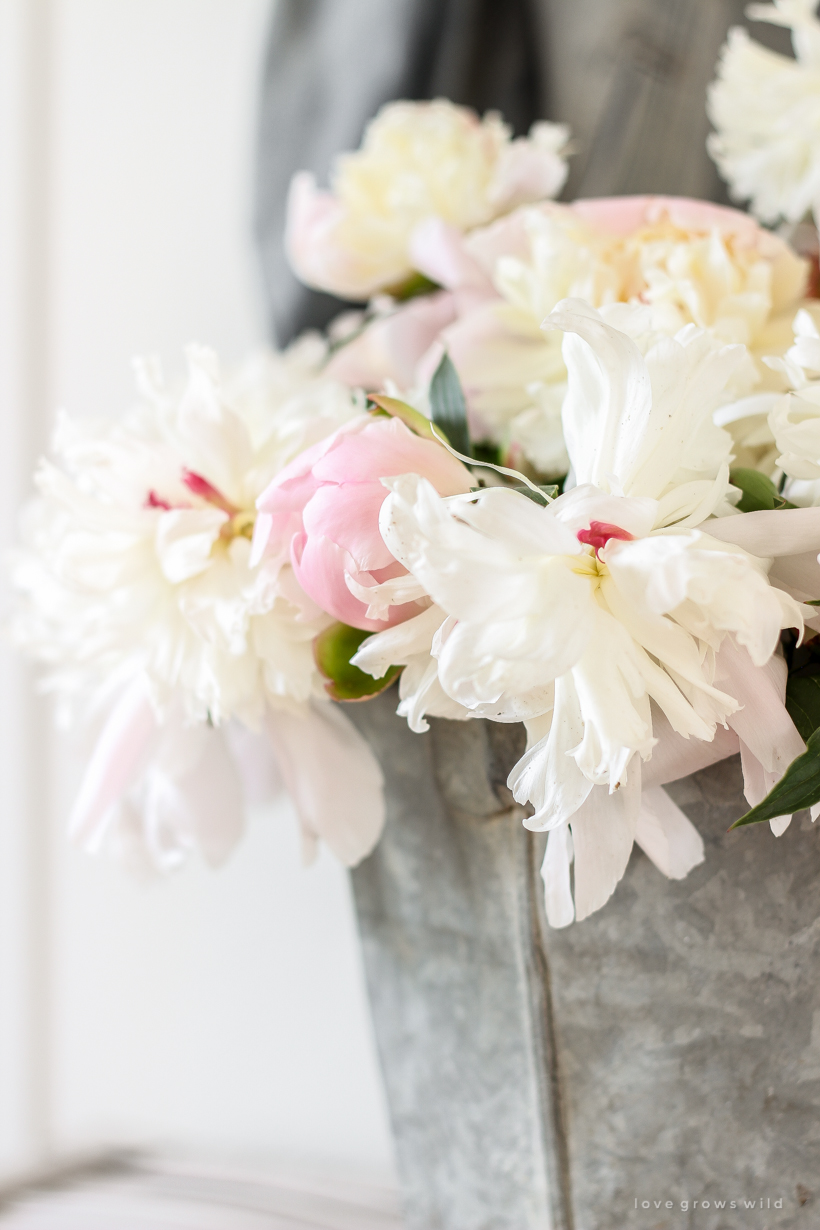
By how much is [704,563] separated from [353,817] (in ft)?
0.61

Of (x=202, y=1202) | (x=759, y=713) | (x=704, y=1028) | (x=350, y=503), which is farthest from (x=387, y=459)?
(x=202, y=1202)

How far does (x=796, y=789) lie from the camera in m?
0.23

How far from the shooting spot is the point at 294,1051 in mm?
707

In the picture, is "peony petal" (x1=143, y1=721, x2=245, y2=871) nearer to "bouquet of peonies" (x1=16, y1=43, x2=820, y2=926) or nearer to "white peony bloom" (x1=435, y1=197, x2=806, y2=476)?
"bouquet of peonies" (x1=16, y1=43, x2=820, y2=926)

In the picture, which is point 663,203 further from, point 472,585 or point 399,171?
point 472,585

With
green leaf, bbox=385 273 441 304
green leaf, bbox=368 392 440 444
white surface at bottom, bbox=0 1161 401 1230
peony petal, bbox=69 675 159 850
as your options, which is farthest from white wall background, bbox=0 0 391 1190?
green leaf, bbox=368 392 440 444

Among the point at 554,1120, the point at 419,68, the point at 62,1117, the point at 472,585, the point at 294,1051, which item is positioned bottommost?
the point at 62,1117

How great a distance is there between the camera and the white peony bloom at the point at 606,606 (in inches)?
8.4

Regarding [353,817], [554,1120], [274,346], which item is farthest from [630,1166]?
[274,346]

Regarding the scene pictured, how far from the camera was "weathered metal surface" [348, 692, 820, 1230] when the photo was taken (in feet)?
1.00

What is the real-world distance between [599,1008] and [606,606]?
18 centimetres

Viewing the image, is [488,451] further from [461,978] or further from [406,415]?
[461,978]

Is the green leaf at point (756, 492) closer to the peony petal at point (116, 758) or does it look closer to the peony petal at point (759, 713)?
the peony petal at point (759, 713)

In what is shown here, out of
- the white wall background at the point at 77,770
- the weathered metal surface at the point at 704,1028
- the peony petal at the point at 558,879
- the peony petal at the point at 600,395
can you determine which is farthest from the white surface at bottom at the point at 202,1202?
the peony petal at the point at 600,395
